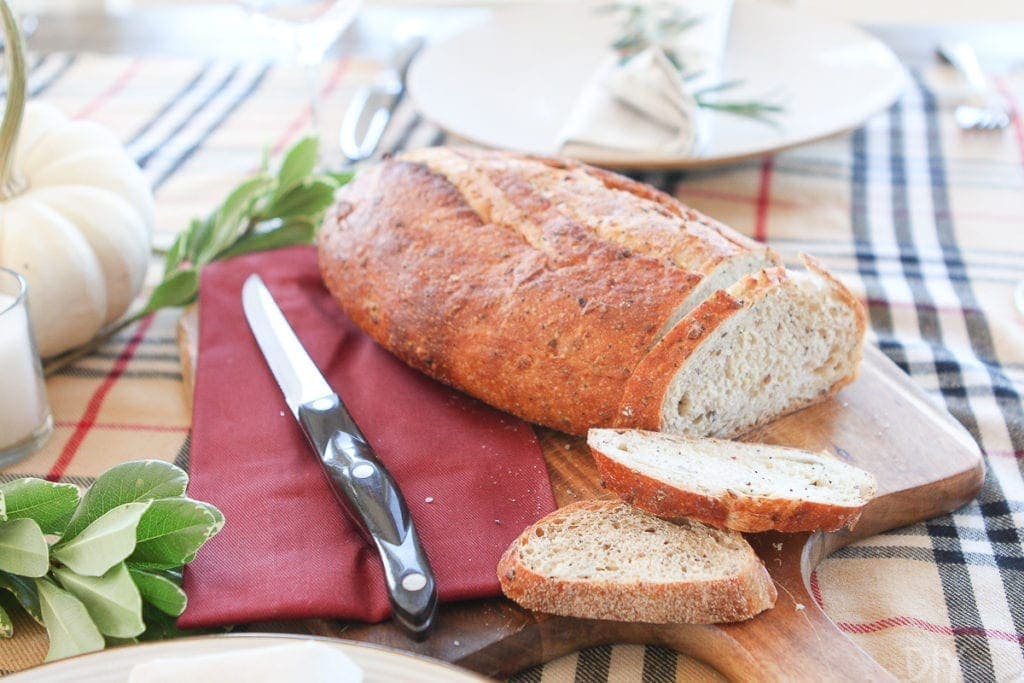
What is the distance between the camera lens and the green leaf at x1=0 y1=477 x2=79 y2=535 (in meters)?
1.25

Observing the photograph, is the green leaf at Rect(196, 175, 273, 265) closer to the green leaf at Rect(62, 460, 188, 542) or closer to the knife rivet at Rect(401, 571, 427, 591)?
the green leaf at Rect(62, 460, 188, 542)

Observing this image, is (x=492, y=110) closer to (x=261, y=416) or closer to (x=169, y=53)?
(x=261, y=416)

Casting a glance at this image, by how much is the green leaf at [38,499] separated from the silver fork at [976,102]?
8.12 ft

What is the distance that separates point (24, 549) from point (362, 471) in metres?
0.43

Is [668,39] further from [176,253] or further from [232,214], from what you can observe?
[176,253]

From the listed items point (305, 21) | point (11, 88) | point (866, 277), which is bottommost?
point (866, 277)

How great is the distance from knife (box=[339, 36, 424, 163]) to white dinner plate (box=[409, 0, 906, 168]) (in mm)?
113

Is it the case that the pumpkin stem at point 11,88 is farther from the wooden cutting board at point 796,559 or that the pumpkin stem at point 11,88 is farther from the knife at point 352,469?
the wooden cutting board at point 796,559

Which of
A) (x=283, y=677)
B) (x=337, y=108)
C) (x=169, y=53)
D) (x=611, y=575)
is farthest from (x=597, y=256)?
(x=169, y=53)

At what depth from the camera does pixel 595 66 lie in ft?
9.25

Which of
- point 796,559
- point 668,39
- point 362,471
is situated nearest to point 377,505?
point 362,471

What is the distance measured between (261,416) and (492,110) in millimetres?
1196

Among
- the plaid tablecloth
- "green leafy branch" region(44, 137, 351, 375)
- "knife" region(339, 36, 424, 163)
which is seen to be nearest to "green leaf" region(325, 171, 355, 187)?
"green leafy branch" region(44, 137, 351, 375)

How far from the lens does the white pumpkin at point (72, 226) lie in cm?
177
